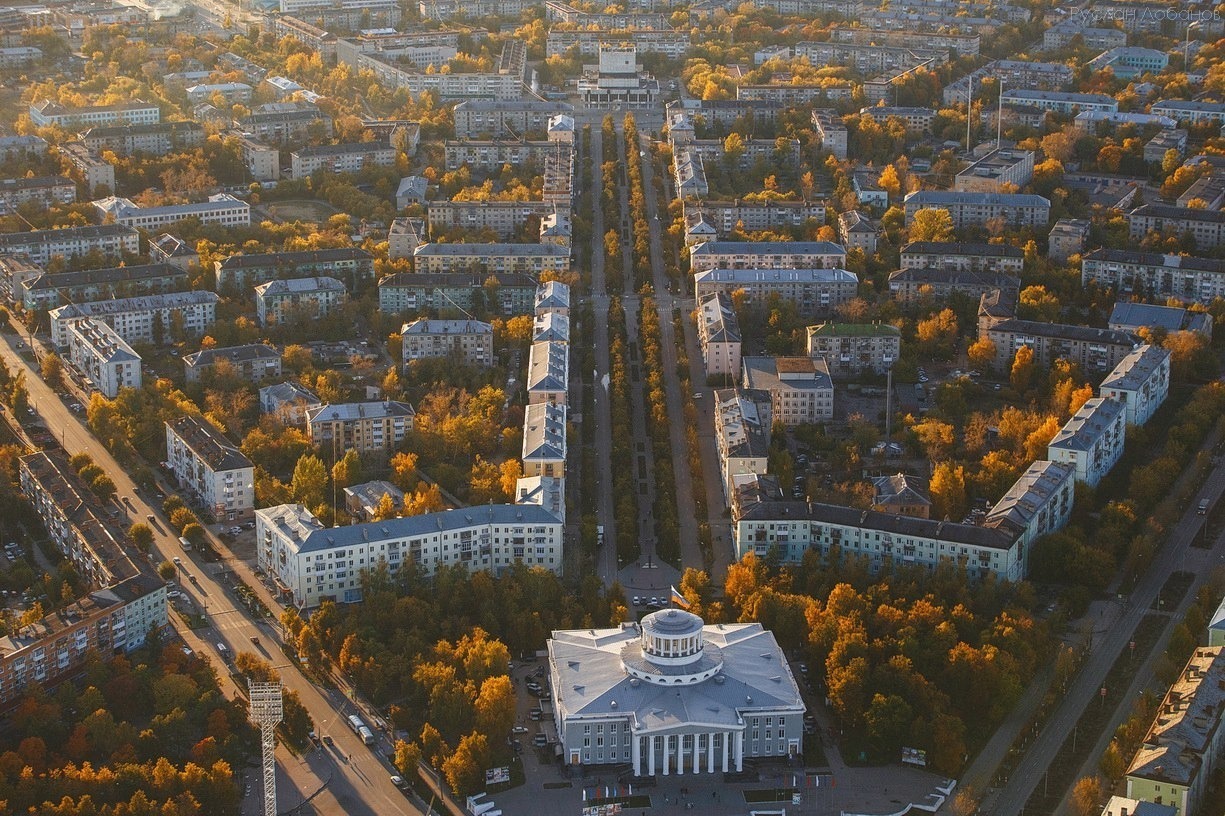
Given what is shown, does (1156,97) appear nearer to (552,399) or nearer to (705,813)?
A: (552,399)

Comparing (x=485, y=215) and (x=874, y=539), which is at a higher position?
(x=874, y=539)

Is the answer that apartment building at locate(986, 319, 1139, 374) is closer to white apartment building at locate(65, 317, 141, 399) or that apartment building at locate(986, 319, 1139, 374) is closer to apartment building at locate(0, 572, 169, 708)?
white apartment building at locate(65, 317, 141, 399)

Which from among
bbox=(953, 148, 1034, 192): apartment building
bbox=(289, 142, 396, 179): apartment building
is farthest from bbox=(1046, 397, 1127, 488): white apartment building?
bbox=(289, 142, 396, 179): apartment building

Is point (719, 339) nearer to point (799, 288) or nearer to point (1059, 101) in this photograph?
point (799, 288)

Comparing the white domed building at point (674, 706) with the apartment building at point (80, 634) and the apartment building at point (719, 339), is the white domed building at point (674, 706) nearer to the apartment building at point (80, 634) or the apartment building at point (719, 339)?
the apartment building at point (80, 634)

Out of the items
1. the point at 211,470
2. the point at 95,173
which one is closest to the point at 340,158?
the point at 95,173

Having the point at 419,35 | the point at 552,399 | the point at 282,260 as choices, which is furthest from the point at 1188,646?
the point at 419,35
